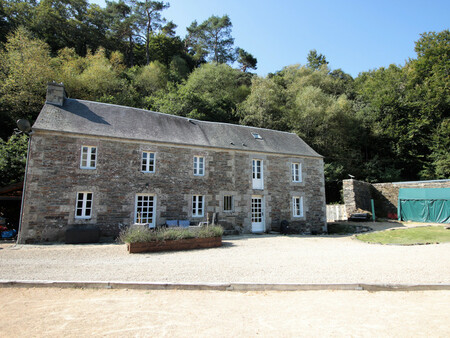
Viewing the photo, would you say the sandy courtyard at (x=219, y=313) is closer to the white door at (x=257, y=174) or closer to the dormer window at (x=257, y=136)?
the white door at (x=257, y=174)

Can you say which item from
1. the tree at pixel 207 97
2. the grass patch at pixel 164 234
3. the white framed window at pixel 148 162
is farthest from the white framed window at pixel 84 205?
the tree at pixel 207 97

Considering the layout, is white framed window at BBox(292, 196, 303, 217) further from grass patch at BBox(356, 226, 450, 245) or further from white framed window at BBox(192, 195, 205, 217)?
white framed window at BBox(192, 195, 205, 217)

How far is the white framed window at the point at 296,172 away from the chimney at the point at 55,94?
1348 centimetres

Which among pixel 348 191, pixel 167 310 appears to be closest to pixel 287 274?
pixel 167 310

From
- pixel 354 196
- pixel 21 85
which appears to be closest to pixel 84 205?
pixel 21 85

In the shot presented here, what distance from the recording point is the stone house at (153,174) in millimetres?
11430

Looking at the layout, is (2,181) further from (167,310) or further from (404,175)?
(404,175)

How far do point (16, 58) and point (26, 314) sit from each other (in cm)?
2386

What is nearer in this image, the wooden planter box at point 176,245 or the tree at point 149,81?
the wooden planter box at point 176,245

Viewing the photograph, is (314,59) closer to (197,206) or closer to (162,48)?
(162,48)

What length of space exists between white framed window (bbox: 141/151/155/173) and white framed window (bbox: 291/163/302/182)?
8693 millimetres

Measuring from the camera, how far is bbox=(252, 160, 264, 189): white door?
15.7 metres

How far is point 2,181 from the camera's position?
14.5 metres

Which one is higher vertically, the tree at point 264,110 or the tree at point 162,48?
the tree at point 162,48
